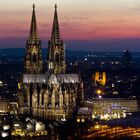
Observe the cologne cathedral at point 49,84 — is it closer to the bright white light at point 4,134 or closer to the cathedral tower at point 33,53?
the cathedral tower at point 33,53

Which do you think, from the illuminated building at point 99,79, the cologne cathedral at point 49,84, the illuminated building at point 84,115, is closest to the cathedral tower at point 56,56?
the cologne cathedral at point 49,84

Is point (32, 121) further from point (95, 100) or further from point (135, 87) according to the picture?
point (135, 87)

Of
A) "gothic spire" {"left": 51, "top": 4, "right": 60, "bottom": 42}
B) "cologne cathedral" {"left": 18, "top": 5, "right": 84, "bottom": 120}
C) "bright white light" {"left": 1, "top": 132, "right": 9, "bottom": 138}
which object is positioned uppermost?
"gothic spire" {"left": 51, "top": 4, "right": 60, "bottom": 42}

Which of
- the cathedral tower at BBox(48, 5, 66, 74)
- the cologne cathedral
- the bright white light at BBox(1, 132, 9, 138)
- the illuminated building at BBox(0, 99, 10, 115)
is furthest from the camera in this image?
the illuminated building at BBox(0, 99, 10, 115)

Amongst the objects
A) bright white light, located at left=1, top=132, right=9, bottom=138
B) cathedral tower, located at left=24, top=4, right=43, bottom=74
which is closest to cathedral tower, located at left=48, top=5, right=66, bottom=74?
cathedral tower, located at left=24, top=4, right=43, bottom=74

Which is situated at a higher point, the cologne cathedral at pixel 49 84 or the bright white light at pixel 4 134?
the cologne cathedral at pixel 49 84

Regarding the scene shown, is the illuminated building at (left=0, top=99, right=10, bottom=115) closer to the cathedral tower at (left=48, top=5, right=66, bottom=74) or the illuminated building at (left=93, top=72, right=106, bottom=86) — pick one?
the cathedral tower at (left=48, top=5, right=66, bottom=74)
